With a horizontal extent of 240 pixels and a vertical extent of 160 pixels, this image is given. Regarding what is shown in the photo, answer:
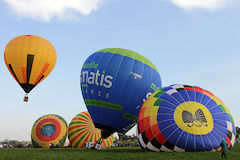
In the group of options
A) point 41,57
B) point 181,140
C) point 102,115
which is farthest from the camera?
point 41,57

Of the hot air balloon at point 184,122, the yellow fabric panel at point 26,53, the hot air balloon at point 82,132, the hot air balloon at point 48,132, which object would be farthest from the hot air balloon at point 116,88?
the hot air balloon at point 48,132

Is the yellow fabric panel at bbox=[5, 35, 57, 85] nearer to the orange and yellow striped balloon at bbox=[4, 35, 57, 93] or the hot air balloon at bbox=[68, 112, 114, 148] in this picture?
the orange and yellow striped balloon at bbox=[4, 35, 57, 93]

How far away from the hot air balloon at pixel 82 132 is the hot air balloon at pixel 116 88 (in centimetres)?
Answer: 734

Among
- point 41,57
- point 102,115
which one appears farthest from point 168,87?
point 41,57

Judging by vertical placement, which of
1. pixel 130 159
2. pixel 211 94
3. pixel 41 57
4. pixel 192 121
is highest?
pixel 41 57

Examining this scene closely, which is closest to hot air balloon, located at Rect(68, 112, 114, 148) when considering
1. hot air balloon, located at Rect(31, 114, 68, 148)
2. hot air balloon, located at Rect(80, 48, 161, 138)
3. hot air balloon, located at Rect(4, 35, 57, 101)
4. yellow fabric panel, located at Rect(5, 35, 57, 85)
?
hot air balloon, located at Rect(31, 114, 68, 148)

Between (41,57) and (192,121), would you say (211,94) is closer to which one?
(192,121)

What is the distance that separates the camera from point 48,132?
30.6 metres

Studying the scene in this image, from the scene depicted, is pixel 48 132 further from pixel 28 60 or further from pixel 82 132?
pixel 28 60

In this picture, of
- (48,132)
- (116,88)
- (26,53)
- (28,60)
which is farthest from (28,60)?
(48,132)

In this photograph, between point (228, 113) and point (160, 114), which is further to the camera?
point (228, 113)

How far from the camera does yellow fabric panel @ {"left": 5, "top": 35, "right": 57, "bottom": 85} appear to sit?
2347 centimetres

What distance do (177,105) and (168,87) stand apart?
1797mm

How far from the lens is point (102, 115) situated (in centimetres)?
1986
